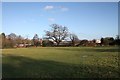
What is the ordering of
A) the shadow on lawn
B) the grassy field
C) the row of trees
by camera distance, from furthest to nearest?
the row of trees → the grassy field → the shadow on lawn

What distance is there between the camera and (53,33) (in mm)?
73562

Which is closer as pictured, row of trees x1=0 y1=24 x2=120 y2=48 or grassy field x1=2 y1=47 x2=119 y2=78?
grassy field x1=2 y1=47 x2=119 y2=78

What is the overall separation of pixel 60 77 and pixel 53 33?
65047mm

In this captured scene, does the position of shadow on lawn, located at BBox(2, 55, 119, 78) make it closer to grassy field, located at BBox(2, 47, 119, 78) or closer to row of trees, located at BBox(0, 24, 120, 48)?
grassy field, located at BBox(2, 47, 119, 78)

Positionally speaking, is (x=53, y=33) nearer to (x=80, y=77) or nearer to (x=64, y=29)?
(x=64, y=29)

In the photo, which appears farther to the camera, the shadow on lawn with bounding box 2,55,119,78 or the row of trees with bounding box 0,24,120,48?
the row of trees with bounding box 0,24,120,48

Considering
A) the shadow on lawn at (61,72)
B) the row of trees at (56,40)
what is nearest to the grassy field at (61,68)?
the shadow on lawn at (61,72)

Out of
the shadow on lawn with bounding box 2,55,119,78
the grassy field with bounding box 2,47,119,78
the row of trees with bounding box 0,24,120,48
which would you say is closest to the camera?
the shadow on lawn with bounding box 2,55,119,78

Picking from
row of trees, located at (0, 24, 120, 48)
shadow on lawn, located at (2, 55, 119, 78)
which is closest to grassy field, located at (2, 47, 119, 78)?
shadow on lawn, located at (2, 55, 119, 78)

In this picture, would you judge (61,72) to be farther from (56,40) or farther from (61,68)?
(56,40)

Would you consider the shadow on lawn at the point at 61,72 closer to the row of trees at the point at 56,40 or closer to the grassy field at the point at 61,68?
the grassy field at the point at 61,68

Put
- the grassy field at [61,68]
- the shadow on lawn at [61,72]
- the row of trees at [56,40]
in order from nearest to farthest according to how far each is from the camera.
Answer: the shadow on lawn at [61,72] < the grassy field at [61,68] < the row of trees at [56,40]

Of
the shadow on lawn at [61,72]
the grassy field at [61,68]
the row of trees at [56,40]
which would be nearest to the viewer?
the shadow on lawn at [61,72]

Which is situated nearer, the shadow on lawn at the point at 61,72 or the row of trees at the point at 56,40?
the shadow on lawn at the point at 61,72
